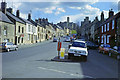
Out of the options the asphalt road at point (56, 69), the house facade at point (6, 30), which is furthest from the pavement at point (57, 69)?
the house facade at point (6, 30)

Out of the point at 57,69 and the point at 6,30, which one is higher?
the point at 6,30

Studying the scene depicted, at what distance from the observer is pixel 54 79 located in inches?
290

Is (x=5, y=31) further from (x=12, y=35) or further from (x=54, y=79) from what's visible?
(x=54, y=79)

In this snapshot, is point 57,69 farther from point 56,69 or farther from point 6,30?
→ point 6,30

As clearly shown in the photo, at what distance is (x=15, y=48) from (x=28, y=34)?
81.4ft

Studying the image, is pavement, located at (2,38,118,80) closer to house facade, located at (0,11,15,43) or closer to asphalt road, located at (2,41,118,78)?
asphalt road, located at (2,41,118,78)

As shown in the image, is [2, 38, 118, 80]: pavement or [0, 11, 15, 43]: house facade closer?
[2, 38, 118, 80]: pavement

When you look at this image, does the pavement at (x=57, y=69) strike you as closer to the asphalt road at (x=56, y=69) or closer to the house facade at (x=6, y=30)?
the asphalt road at (x=56, y=69)

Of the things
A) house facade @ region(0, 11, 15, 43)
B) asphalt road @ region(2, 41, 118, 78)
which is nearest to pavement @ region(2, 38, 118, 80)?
asphalt road @ region(2, 41, 118, 78)

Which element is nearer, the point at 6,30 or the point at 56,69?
the point at 56,69

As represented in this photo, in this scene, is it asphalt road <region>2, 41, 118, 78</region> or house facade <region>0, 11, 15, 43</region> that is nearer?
asphalt road <region>2, 41, 118, 78</region>

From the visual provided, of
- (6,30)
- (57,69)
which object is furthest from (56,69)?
(6,30)

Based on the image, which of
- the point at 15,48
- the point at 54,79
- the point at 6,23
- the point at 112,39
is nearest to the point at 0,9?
the point at 6,23

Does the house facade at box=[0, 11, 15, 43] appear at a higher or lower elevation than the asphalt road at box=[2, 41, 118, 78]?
higher
